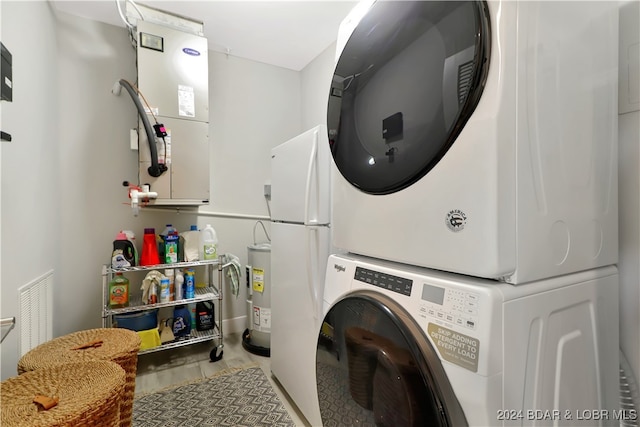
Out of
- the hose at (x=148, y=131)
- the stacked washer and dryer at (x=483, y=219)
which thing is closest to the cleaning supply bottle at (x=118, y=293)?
the hose at (x=148, y=131)

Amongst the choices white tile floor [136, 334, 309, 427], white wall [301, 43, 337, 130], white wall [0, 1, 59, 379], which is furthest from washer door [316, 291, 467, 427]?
white wall [301, 43, 337, 130]

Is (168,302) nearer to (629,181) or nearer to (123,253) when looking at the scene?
(123,253)

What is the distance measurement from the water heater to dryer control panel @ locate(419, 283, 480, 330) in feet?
6.69

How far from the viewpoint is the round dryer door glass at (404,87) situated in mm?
643

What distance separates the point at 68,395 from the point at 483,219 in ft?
4.38

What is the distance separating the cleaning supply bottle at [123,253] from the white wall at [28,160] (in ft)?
1.13

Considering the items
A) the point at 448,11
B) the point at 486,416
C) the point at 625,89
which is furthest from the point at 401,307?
the point at 625,89

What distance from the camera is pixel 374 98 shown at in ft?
2.89

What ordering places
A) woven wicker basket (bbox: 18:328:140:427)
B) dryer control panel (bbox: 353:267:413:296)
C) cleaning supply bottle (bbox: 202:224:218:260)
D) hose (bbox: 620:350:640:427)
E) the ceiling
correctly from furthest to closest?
1. cleaning supply bottle (bbox: 202:224:218:260)
2. the ceiling
3. woven wicker basket (bbox: 18:328:140:427)
4. hose (bbox: 620:350:640:427)
5. dryer control panel (bbox: 353:267:413:296)

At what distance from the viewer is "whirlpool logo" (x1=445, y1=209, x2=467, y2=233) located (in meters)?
0.65

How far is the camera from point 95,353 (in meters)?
1.29

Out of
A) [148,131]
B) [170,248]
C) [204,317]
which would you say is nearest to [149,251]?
[170,248]

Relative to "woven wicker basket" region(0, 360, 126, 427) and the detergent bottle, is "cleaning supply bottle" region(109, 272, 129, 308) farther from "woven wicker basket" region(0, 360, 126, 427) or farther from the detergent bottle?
"woven wicker basket" region(0, 360, 126, 427)

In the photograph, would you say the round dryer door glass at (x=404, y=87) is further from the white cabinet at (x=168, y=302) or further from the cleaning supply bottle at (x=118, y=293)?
the cleaning supply bottle at (x=118, y=293)
